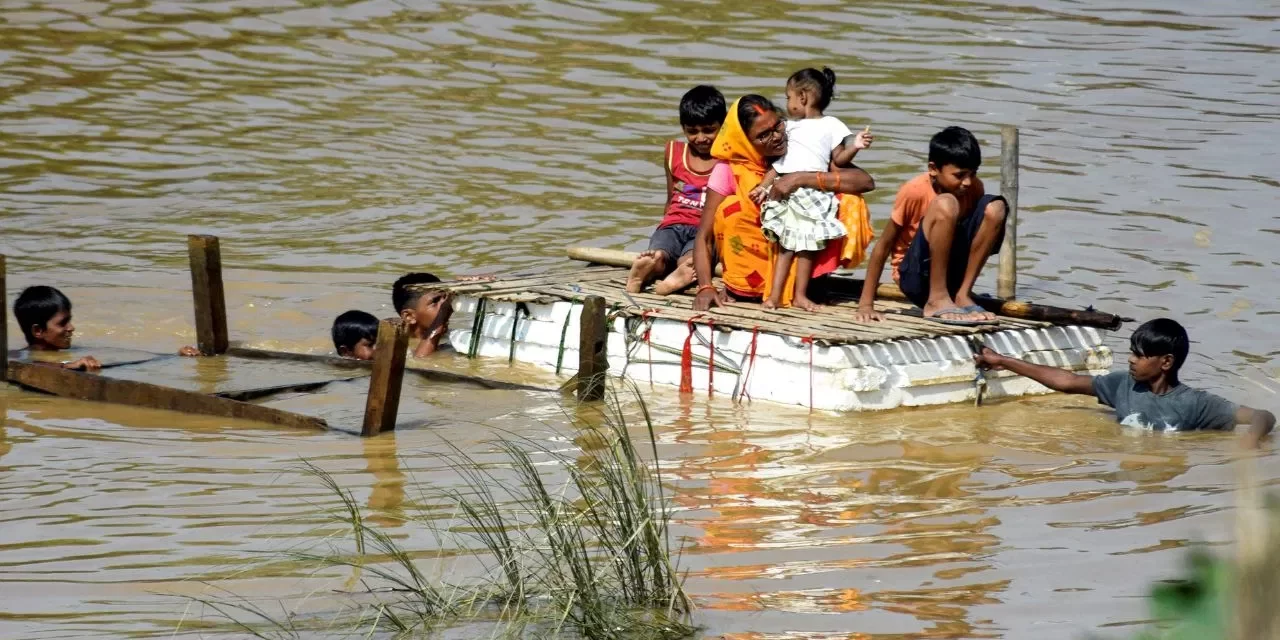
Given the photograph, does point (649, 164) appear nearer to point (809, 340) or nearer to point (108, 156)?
point (108, 156)

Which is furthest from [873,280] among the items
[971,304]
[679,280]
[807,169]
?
[679,280]

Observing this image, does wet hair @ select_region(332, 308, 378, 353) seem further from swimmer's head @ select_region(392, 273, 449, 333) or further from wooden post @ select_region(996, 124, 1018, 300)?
wooden post @ select_region(996, 124, 1018, 300)

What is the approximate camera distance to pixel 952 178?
762 cm

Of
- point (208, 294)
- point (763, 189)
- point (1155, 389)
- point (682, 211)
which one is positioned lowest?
point (1155, 389)

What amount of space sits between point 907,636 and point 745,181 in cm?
403

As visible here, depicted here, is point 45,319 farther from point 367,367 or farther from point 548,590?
point 548,590

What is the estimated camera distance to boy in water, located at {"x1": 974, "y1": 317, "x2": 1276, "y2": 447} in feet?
23.0

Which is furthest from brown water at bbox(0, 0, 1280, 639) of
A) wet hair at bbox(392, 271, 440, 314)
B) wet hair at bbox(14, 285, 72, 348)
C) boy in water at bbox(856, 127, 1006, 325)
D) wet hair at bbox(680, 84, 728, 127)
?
wet hair at bbox(680, 84, 728, 127)

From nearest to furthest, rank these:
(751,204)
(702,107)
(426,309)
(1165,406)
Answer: (1165,406)
(751,204)
(702,107)
(426,309)

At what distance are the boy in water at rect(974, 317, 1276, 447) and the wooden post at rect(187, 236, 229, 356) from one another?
14.5 ft

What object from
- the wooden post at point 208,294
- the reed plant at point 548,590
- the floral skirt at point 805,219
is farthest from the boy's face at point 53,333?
the reed plant at point 548,590

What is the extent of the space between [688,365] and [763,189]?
975 mm

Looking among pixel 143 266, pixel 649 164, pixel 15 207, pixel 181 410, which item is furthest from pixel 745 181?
pixel 15 207

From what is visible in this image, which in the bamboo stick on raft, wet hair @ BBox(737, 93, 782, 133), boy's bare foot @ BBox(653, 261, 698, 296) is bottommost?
the bamboo stick on raft
